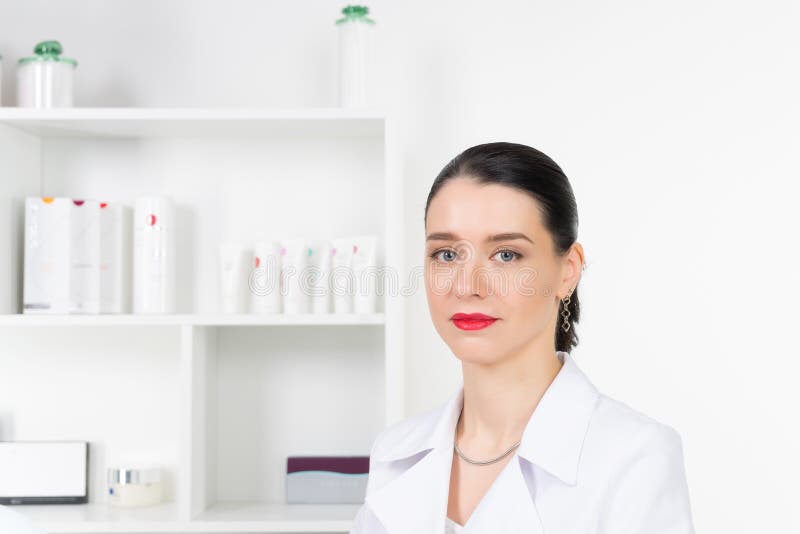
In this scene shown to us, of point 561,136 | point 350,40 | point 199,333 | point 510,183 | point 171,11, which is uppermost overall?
point 171,11

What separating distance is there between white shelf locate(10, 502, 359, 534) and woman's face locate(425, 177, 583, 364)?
2.35 feet

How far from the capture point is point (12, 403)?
1795mm

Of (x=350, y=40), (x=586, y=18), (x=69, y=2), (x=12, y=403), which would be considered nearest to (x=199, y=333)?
(x=12, y=403)

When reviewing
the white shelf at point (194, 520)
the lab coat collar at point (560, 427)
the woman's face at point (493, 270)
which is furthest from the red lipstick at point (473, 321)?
the white shelf at point (194, 520)

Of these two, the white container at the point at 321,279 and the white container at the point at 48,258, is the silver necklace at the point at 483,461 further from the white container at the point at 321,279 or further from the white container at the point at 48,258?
the white container at the point at 48,258

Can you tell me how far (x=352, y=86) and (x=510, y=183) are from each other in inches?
28.7

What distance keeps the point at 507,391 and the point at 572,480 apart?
0.48 ft

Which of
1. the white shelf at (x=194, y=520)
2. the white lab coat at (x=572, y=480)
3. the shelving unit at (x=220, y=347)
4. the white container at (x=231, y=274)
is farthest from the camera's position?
the shelving unit at (x=220, y=347)

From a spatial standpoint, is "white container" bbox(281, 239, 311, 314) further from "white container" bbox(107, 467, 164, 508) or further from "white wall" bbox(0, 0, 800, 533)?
"white container" bbox(107, 467, 164, 508)

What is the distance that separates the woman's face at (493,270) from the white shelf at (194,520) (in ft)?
2.35

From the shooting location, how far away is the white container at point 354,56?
5.34ft

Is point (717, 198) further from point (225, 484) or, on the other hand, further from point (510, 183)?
point (225, 484)

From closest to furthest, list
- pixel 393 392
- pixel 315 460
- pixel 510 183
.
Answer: pixel 510 183, pixel 393 392, pixel 315 460

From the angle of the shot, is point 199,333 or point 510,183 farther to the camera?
point 199,333
